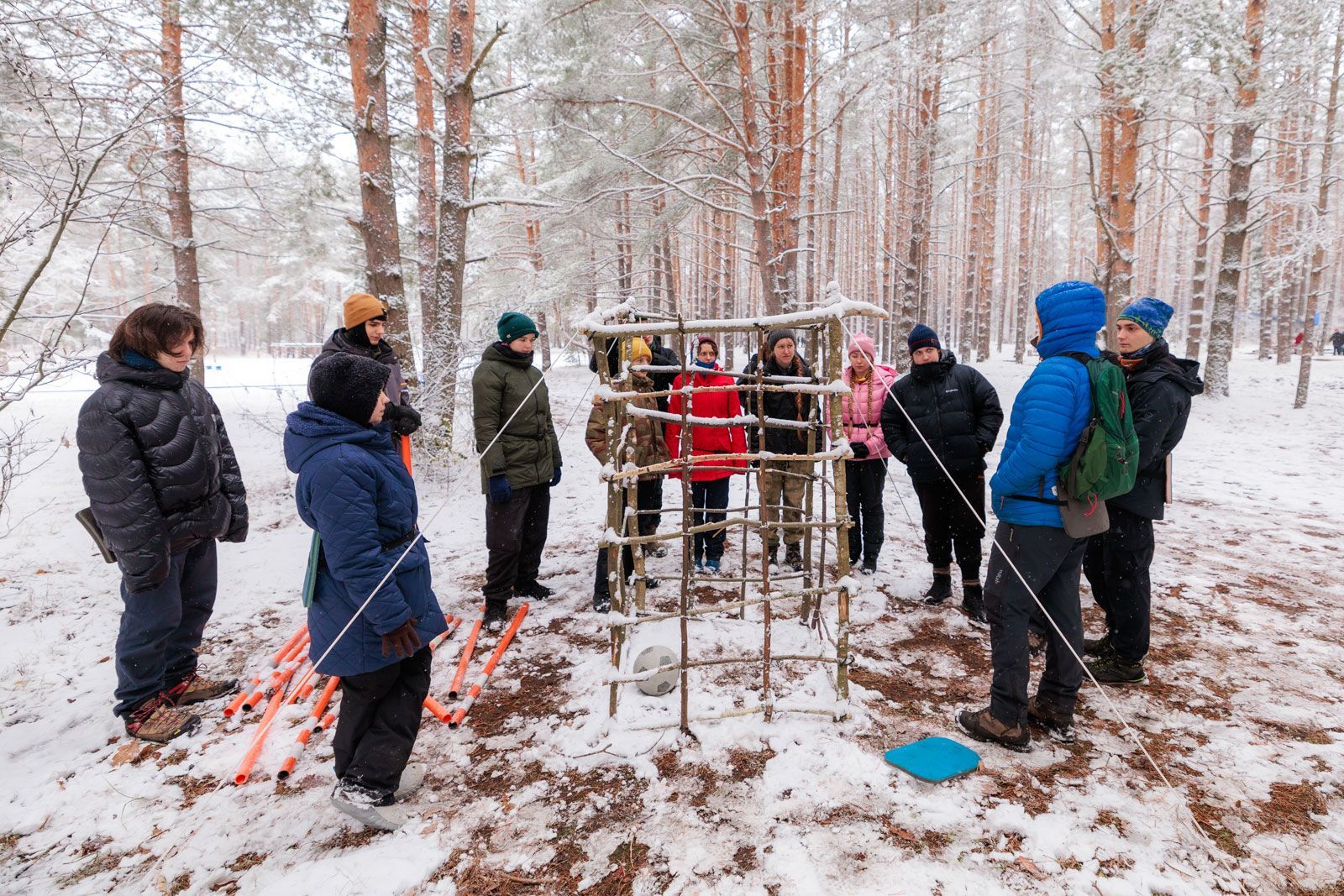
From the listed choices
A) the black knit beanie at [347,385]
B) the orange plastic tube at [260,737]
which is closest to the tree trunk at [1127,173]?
the black knit beanie at [347,385]

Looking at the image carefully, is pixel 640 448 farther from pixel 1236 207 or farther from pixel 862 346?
pixel 1236 207

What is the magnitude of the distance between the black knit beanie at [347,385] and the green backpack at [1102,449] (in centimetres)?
316

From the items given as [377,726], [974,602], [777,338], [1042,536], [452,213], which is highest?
[452,213]

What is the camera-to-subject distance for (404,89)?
9250mm

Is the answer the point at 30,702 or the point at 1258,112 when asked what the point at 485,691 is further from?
the point at 1258,112

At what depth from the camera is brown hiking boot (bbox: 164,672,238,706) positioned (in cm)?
326

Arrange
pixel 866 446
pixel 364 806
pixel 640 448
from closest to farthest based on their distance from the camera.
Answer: pixel 364 806
pixel 640 448
pixel 866 446

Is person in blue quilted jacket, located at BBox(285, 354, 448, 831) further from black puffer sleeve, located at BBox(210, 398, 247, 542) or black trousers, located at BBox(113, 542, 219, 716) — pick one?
Answer: black puffer sleeve, located at BBox(210, 398, 247, 542)

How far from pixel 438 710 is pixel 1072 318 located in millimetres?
3869

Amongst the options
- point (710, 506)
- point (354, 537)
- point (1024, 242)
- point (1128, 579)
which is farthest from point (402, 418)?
point (1024, 242)

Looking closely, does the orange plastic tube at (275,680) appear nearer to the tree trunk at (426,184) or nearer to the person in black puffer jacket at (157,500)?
the person in black puffer jacket at (157,500)

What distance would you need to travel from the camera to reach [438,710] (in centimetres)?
313

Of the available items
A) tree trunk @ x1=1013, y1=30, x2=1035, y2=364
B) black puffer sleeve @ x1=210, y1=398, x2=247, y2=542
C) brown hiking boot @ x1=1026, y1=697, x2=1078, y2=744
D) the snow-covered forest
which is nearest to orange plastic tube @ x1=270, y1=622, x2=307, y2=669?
the snow-covered forest

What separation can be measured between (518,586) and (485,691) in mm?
1367
